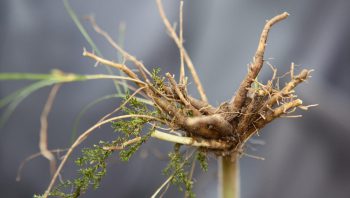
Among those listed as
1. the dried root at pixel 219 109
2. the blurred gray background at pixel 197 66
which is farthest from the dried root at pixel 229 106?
the blurred gray background at pixel 197 66

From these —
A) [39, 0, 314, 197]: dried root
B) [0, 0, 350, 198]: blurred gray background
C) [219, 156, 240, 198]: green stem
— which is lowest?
[219, 156, 240, 198]: green stem

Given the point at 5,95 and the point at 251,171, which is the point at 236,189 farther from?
the point at 5,95

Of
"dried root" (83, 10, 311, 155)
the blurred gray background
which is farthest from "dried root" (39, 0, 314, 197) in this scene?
the blurred gray background

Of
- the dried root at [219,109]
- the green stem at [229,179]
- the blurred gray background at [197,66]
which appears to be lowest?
the green stem at [229,179]

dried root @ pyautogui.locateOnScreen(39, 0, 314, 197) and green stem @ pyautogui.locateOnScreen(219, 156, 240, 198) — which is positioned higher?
dried root @ pyautogui.locateOnScreen(39, 0, 314, 197)

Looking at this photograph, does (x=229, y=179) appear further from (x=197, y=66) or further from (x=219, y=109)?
(x=197, y=66)

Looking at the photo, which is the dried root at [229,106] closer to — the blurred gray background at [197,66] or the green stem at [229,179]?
the green stem at [229,179]

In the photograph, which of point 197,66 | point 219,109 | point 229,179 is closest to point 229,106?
point 219,109

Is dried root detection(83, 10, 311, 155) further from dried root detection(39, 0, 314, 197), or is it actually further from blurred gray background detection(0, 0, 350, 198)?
blurred gray background detection(0, 0, 350, 198)

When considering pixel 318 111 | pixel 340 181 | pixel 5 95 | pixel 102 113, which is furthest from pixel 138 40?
pixel 340 181
